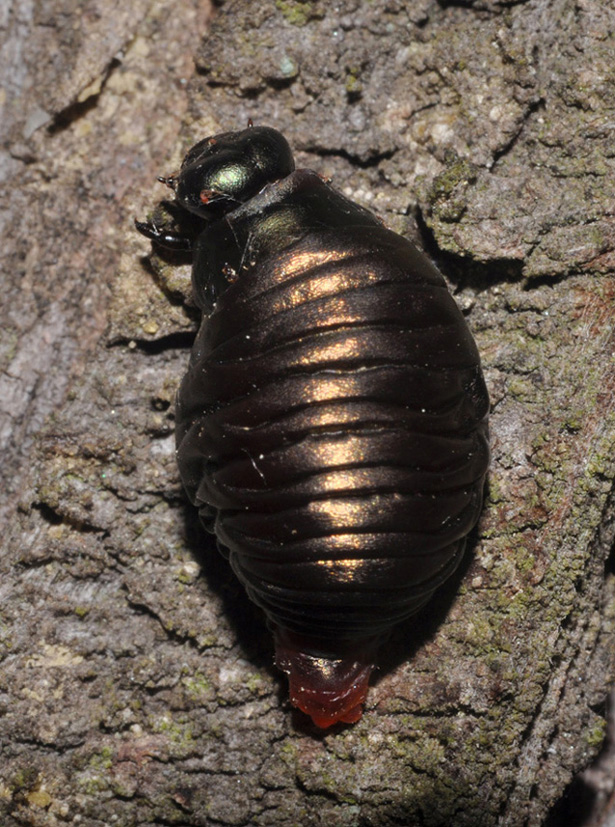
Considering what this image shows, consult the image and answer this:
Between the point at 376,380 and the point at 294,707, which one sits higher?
the point at 376,380

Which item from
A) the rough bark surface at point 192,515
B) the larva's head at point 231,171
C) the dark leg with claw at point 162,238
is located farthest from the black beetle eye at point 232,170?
the rough bark surface at point 192,515

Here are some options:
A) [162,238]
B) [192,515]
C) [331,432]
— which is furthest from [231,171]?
[192,515]

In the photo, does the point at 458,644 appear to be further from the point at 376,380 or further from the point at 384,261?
the point at 384,261

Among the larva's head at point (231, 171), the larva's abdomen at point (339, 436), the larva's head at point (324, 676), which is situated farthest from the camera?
the larva's head at point (231, 171)

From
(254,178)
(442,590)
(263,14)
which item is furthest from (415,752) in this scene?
(263,14)

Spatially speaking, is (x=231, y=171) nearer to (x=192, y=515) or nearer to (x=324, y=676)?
(x=192, y=515)

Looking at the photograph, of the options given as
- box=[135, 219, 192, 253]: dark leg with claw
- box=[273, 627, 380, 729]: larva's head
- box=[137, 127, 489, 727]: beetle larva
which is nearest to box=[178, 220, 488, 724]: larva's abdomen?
box=[137, 127, 489, 727]: beetle larva

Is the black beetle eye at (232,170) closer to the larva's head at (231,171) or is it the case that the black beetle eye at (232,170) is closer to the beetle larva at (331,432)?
the larva's head at (231,171)
